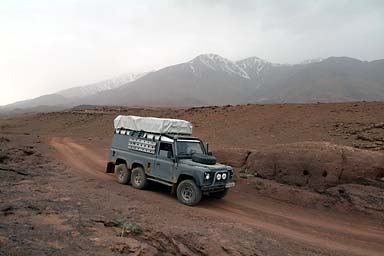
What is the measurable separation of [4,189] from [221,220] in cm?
706

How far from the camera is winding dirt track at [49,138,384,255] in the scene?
9000 mm

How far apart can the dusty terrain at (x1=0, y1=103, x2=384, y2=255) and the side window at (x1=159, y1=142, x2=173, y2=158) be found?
→ 60.3 inches

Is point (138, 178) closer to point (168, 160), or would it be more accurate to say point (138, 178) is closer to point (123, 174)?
point (123, 174)

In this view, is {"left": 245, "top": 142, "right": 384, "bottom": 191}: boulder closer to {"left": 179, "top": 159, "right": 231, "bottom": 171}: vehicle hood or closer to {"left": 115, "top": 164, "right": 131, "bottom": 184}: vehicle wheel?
{"left": 179, "top": 159, "right": 231, "bottom": 171}: vehicle hood

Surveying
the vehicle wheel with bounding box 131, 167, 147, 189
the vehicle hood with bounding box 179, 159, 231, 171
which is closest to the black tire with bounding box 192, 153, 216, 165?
the vehicle hood with bounding box 179, 159, 231, 171

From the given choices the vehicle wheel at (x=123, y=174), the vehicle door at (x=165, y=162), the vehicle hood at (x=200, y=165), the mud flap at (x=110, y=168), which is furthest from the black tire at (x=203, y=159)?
the mud flap at (x=110, y=168)

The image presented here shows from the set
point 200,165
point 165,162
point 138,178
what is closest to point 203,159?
point 200,165

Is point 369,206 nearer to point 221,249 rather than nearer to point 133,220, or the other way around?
point 221,249

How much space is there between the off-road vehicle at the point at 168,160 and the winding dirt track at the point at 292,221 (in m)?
0.54

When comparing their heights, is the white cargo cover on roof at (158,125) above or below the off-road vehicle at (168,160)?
above

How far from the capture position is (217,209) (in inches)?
444

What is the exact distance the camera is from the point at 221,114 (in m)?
37.0

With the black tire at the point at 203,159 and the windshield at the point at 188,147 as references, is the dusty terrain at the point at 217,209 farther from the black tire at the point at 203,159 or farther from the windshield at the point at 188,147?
the windshield at the point at 188,147

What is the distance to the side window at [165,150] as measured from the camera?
12.0 meters
